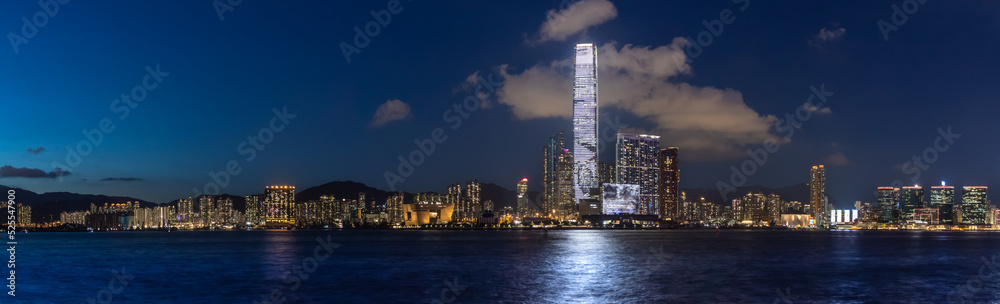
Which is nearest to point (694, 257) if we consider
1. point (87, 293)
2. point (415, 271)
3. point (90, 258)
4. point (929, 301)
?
point (415, 271)

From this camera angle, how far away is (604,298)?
2028 inches

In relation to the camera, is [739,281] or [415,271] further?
[415,271]

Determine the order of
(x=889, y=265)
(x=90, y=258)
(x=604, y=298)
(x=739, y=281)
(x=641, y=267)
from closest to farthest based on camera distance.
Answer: (x=604, y=298) < (x=739, y=281) < (x=641, y=267) < (x=889, y=265) < (x=90, y=258)

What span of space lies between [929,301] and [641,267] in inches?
1225

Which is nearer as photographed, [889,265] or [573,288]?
[573,288]

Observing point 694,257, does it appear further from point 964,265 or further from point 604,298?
point 604,298

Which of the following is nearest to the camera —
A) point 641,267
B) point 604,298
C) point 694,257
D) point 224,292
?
point 604,298

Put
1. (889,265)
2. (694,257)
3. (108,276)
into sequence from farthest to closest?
1. (694,257)
2. (889,265)
3. (108,276)

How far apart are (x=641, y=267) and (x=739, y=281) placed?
657 inches

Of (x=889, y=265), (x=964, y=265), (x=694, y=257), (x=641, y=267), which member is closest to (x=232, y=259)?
(x=641, y=267)

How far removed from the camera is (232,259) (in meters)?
97.5

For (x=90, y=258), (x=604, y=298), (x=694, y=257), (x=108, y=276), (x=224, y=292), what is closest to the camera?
(x=604, y=298)

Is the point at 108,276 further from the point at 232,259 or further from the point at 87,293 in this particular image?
the point at 232,259

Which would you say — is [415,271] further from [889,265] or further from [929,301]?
[889,265]
